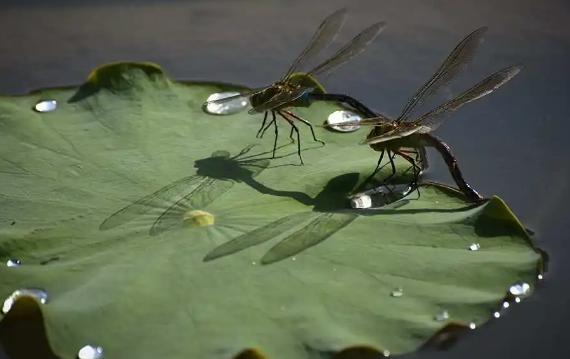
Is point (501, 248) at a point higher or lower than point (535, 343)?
higher

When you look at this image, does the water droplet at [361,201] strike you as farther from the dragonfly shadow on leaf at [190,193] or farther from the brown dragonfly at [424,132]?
the dragonfly shadow on leaf at [190,193]

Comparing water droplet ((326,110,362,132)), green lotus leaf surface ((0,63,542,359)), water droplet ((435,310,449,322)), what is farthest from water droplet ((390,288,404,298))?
water droplet ((326,110,362,132))

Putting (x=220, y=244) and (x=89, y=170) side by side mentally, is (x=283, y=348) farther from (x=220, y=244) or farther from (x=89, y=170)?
(x=89, y=170)

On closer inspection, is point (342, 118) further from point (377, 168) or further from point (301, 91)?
point (377, 168)

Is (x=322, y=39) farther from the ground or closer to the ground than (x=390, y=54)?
farther from the ground

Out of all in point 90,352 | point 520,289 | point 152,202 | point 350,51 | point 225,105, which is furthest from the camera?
point 350,51

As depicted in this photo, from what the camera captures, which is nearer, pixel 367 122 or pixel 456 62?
pixel 367 122

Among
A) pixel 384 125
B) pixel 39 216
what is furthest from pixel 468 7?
pixel 39 216

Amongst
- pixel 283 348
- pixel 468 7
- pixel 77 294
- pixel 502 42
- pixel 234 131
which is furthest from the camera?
pixel 468 7

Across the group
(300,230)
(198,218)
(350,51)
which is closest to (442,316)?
(300,230)
